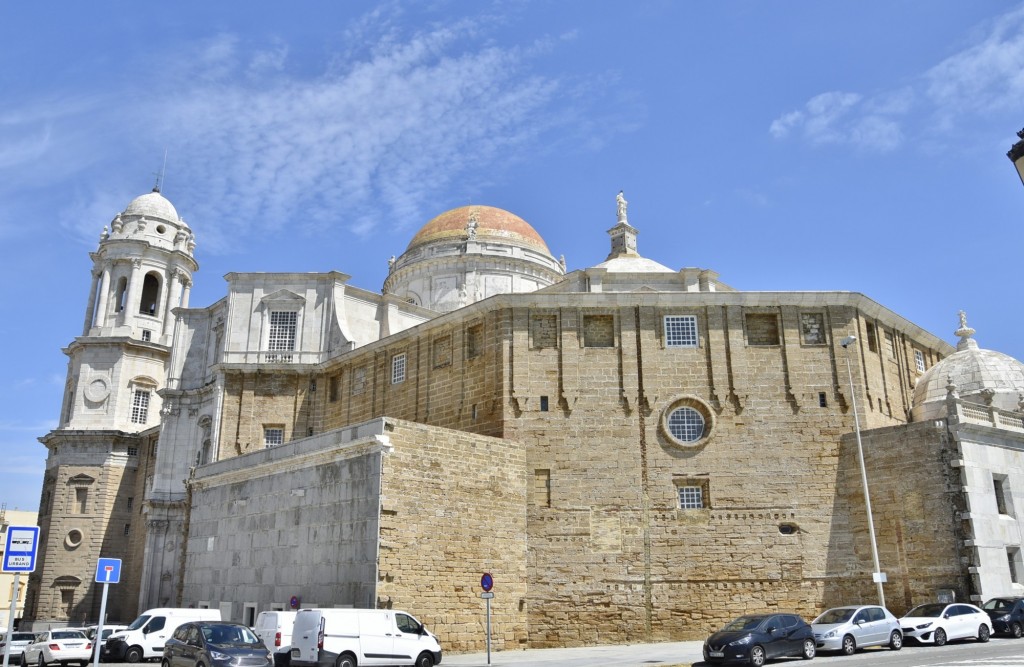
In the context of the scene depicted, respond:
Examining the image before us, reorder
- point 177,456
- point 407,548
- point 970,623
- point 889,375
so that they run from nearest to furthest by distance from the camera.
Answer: point 970,623 → point 407,548 → point 889,375 → point 177,456

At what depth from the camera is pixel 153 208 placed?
2295 inches

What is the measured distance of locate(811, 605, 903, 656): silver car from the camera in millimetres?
20453

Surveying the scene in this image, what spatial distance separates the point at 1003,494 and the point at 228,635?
2495cm

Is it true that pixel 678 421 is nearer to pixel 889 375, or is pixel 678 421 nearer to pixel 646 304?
pixel 646 304

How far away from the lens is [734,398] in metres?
29.9

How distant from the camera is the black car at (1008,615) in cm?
2369

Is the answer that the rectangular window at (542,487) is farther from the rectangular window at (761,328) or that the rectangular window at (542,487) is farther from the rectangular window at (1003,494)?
the rectangular window at (1003,494)

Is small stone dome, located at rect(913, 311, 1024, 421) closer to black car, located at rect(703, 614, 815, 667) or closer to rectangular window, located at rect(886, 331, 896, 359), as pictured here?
rectangular window, located at rect(886, 331, 896, 359)

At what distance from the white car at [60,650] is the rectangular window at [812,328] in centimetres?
2565

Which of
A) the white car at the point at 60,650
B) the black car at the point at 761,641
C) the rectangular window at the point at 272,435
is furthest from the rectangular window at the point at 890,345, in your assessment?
the white car at the point at 60,650

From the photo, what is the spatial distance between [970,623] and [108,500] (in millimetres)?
47111

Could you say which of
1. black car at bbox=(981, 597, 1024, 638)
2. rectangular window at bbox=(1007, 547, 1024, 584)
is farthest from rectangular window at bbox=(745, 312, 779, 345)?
black car at bbox=(981, 597, 1024, 638)

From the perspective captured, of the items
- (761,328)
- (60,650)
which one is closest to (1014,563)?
(761,328)

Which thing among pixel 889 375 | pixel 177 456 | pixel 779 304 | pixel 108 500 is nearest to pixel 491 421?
pixel 779 304
